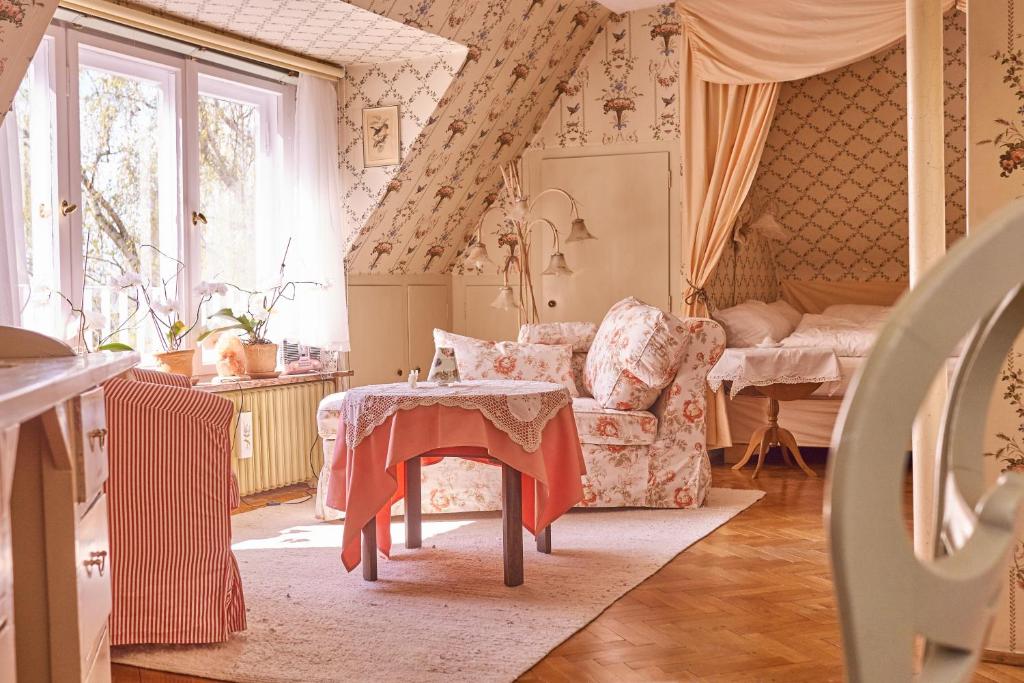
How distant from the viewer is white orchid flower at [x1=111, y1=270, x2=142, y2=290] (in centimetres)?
466

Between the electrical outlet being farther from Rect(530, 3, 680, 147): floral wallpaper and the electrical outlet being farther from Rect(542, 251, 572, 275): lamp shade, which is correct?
Rect(530, 3, 680, 147): floral wallpaper

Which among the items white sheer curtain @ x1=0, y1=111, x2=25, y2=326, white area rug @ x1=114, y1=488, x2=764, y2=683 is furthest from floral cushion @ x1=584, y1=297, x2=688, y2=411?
white sheer curtain @ x1=0, y1=111, x2=25, y2=326

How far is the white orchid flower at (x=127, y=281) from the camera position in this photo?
4.66 m

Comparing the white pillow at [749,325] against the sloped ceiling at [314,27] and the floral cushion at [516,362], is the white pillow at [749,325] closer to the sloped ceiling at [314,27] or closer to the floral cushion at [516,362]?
the floral cushion at [516,362]

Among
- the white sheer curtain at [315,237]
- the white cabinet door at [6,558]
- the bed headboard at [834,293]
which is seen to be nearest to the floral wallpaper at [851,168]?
the bed headboard at [834,293]

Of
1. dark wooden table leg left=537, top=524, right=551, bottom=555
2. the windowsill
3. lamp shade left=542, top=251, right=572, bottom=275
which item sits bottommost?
dark wooden table leg left=537, top=524, right=551, bottom=555

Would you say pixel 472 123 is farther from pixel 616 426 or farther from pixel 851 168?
pixel 851 168

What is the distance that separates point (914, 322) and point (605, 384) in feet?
14.7

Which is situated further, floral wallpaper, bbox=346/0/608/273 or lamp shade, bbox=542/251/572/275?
lamp shade, bbox=542/251/572/275

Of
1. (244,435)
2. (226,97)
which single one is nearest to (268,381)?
(244,435)

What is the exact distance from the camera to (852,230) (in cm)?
748

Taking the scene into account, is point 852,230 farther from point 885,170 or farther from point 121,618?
point 121,618

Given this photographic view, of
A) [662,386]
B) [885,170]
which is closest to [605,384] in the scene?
[662,386]

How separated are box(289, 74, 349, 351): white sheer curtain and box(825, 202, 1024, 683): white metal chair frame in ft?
18.2
